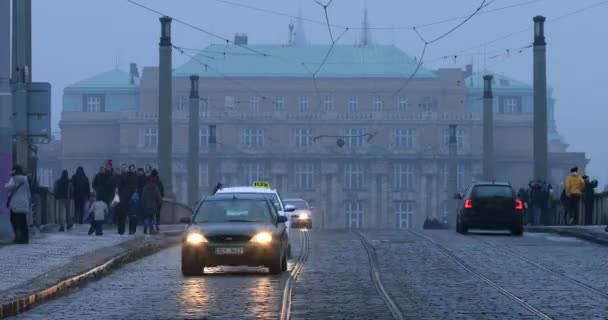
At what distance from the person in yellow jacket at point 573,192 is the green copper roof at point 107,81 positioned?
106 metres

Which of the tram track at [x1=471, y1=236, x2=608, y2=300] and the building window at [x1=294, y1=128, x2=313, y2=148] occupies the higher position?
the building window at [x1=294, y1=128, x2=313, y2=148]

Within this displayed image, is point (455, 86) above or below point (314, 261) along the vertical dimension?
above

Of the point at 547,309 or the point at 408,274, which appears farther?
the point at 408,274

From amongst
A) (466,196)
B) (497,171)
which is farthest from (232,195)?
(497,171)

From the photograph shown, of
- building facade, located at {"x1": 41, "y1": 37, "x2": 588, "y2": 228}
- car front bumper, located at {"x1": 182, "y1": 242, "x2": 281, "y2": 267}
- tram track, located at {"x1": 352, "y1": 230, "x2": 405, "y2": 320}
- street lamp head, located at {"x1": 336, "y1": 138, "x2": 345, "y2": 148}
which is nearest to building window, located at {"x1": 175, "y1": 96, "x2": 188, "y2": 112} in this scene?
building facade, located at {"x1": 41, "y1": 37, "x2": 588, "y2": 228}

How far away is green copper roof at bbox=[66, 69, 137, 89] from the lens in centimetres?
15112

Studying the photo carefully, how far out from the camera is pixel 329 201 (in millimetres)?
135500

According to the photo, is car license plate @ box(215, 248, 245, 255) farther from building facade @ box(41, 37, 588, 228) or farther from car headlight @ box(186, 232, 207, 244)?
building facade @ box(41, 37, 588, 228)

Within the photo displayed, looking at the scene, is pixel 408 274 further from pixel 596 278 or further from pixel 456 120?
pixel 456 120

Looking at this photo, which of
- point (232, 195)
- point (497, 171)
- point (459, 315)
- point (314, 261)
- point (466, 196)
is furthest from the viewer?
point (497, 171)

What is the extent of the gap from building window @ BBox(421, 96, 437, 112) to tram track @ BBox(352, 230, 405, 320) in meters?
103

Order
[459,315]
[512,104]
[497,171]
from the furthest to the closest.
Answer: [512,104], [497,171], [459,315]

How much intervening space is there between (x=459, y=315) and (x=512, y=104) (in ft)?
440

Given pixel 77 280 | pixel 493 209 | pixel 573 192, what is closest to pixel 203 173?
pixel 573 192
